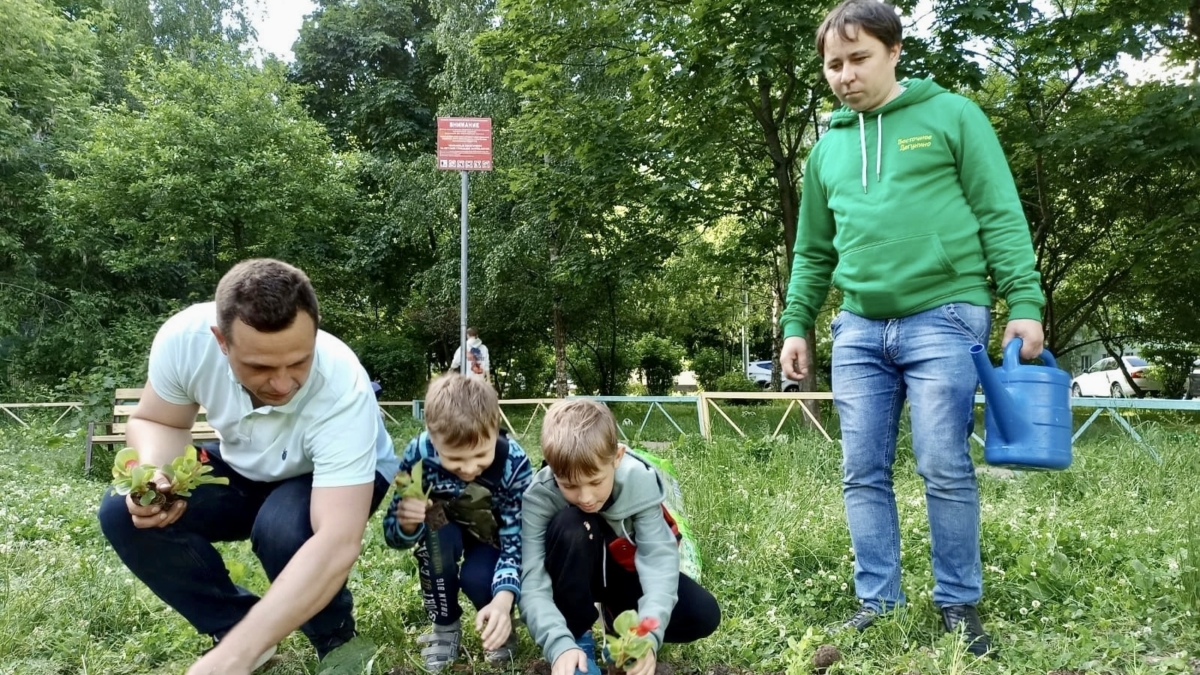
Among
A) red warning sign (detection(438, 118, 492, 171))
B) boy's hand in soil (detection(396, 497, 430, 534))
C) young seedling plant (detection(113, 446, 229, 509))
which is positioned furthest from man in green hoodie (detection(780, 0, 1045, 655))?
red warning sign (detection(438, 118, 492, 171))

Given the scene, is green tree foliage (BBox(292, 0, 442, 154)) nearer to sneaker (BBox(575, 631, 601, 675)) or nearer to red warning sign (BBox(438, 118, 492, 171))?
red warning sign (BBox(438, 118, 492, 171))

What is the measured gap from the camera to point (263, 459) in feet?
6.70

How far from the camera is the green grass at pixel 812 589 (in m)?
2.11

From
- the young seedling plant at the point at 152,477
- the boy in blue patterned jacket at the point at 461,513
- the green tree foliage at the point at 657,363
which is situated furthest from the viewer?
the green tree foliage at the point at 657,363

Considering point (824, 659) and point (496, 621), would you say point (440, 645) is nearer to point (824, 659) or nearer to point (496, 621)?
point (496, 621)

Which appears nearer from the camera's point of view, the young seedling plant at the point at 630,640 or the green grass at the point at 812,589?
the young seedling plant at the point at 630,640

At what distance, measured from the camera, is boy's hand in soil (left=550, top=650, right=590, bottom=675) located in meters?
1.78

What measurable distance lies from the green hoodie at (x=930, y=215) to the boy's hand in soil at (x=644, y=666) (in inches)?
45.8

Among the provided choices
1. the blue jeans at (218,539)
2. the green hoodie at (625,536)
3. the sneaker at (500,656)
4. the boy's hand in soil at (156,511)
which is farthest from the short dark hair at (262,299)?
the sneaker at (500,656)

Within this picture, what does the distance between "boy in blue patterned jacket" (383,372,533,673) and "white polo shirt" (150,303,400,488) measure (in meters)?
0.20

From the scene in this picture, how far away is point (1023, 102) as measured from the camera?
888 cm

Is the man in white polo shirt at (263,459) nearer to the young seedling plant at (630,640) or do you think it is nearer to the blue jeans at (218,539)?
the blue jeans at (218,539)

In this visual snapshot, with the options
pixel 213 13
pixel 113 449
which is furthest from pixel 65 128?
pixel 113 449

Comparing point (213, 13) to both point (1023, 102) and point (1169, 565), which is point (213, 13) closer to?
point (1023, 102)
